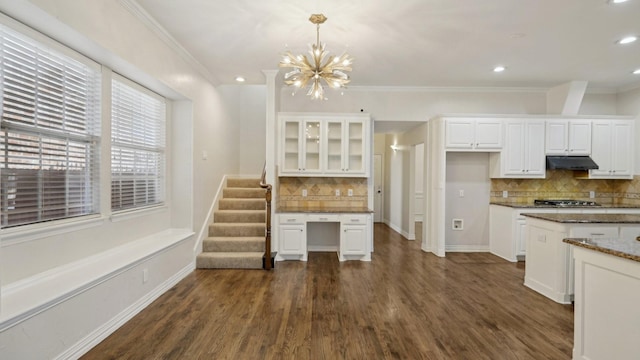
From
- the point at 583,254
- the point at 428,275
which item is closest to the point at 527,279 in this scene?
the point at 428,275

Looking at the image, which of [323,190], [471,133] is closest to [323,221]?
→ [323,190]

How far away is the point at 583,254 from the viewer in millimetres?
2031

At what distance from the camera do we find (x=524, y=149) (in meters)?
4.98

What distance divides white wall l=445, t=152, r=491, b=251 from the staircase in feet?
11.1

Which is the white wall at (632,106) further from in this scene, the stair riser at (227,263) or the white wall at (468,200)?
the stair riser at (227,263)

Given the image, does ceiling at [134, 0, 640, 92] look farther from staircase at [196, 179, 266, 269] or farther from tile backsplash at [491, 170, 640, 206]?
staircase at [196, 179, 266, 269]

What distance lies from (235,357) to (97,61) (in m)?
2.84

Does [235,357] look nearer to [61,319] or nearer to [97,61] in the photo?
[61,319]

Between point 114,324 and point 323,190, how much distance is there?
11.6ft

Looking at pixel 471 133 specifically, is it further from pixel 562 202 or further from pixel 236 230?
pixel 236 230

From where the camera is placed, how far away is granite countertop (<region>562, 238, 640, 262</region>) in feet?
5.69

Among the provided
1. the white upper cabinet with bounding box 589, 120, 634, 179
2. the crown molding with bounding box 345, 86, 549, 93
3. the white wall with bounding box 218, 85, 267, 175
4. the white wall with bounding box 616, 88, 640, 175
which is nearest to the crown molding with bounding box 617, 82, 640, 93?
the white wall with bounding box 616, 88, 640, 175

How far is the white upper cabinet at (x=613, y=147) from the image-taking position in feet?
16.4

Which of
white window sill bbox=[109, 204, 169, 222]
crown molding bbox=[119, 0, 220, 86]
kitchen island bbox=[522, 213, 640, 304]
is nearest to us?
crown molding bbox=[119, 0, 220, 86]
